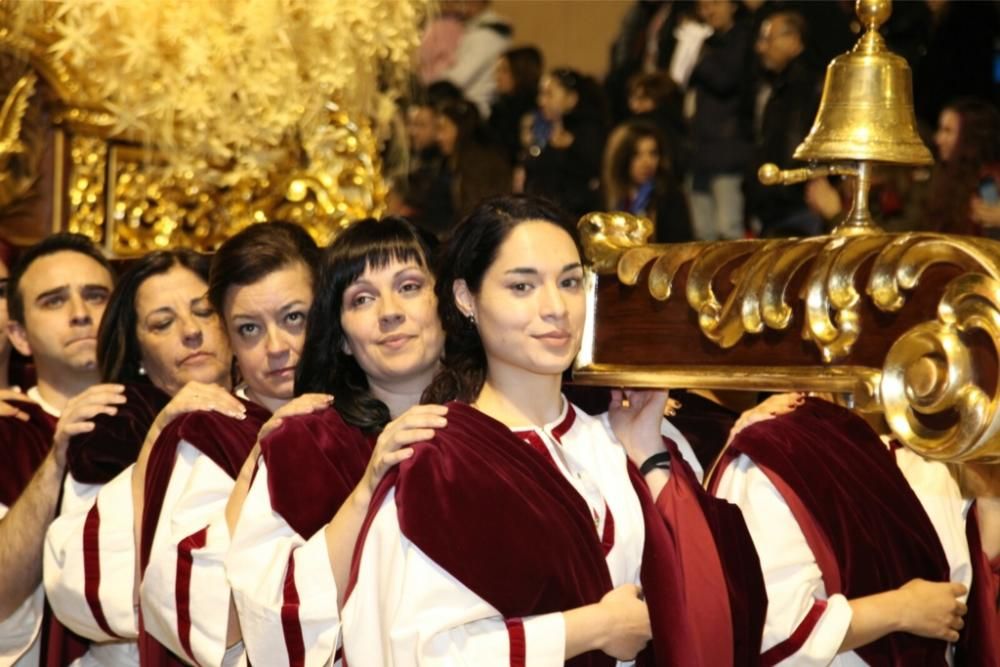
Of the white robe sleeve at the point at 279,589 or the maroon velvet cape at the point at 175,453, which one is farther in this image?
the maroon velvet cape at the point at 175,453

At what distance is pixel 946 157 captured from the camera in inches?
221

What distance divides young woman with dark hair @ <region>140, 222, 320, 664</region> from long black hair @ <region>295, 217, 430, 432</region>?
4.0 inches

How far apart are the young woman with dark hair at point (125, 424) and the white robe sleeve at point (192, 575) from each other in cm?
18

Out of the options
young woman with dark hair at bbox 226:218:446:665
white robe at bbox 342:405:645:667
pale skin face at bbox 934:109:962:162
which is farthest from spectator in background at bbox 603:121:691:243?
white robe at bbox 342:405:645:667

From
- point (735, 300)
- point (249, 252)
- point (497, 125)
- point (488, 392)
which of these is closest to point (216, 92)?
point (249, 252)

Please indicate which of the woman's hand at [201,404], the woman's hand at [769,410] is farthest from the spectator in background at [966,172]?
the woman's hand at [201,404]

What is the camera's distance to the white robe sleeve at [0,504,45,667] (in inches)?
162

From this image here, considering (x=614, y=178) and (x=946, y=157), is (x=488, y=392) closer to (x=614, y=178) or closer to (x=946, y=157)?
(x=946, y=157)

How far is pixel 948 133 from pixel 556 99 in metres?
2.00

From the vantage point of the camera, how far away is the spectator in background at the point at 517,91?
7.99 m

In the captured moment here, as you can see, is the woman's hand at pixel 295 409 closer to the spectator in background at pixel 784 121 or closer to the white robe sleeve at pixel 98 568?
the white robe sleeve at pixel 98 568

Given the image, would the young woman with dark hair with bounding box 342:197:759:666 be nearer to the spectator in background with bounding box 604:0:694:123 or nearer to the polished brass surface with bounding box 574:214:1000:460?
the polished brass surface with bounding box 574:214:1000:460

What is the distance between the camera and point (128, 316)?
418cm

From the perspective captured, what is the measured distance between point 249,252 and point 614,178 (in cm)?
280
